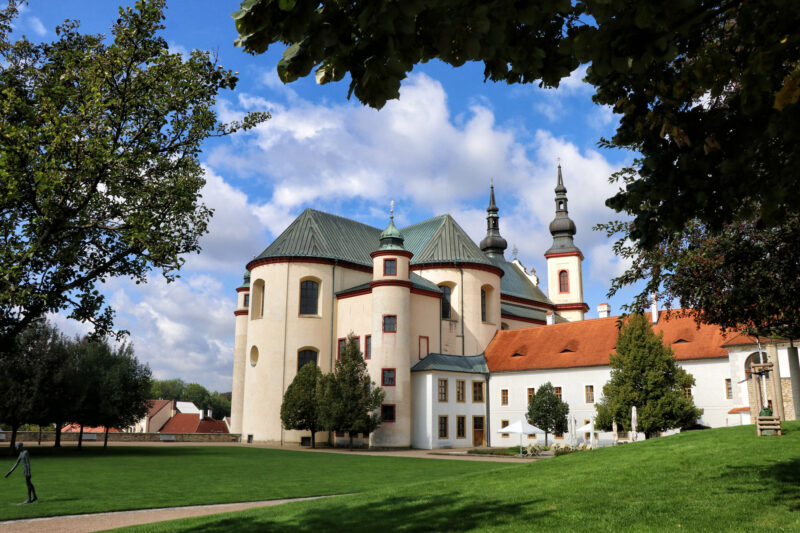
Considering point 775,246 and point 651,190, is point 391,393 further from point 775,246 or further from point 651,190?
point 651,190

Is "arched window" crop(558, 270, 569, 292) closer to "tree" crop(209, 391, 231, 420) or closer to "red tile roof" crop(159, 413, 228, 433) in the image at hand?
"red tile roof" crop(159, 413, 228, 433)

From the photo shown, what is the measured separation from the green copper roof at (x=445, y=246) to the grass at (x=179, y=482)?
28.6m

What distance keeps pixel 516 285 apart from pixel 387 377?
1133 inches

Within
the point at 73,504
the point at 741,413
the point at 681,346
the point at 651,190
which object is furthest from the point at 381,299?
the point at 651,190

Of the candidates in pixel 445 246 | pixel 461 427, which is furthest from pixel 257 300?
pixel 461 427

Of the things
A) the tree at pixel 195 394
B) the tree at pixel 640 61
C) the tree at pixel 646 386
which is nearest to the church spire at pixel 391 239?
the tree at pixel 646 386

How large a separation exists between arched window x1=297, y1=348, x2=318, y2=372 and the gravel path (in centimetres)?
3482

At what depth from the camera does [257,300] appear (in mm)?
51625

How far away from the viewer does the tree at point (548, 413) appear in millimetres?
39719

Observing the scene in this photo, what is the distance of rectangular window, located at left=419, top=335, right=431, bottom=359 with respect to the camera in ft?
156

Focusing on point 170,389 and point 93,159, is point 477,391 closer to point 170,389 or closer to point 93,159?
point 93,159

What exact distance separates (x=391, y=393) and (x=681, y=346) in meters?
20.0

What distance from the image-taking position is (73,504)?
556 inches

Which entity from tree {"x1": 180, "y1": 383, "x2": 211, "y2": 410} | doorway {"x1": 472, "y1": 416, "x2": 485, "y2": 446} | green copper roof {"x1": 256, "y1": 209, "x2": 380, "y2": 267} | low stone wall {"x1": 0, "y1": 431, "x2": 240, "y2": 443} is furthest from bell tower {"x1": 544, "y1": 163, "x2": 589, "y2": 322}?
tree {"x1": 180, "y1": 383, "x2": 211, "y2": 410}
